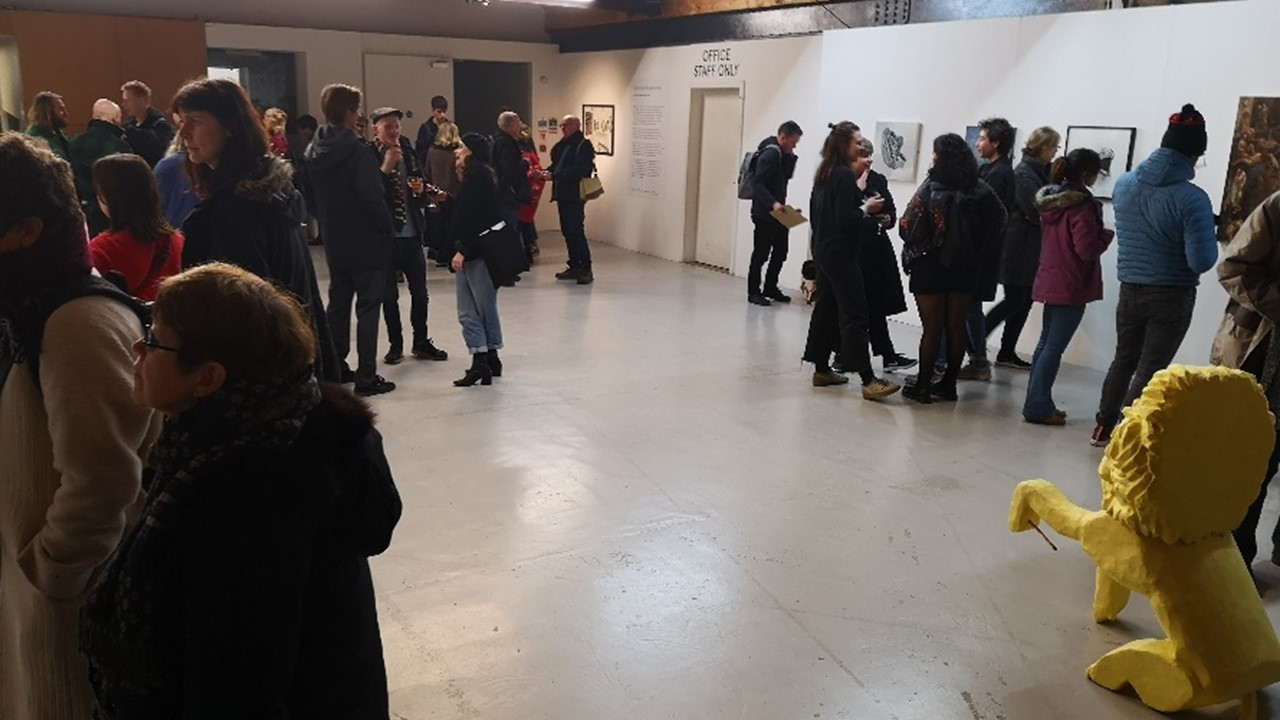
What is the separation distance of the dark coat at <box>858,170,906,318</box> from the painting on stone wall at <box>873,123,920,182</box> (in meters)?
1.86

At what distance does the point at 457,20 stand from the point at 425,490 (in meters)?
9.85

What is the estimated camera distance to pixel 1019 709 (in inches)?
104

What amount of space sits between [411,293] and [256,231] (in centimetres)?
311

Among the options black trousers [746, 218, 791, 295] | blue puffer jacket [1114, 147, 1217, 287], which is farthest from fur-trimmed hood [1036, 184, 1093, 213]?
black trousers [746, 218, 791, 295]

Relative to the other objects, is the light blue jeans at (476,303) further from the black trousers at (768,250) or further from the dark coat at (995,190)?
the black trousers at (768,250)

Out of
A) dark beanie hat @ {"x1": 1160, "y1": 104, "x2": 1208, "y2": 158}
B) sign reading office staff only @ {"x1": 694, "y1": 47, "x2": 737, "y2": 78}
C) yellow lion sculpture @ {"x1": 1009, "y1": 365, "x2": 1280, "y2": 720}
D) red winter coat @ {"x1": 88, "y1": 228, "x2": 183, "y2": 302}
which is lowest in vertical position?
yellow lion sculpture @ {"x1": 1009, "y1": 365, "x2": 1280, "y2": 720}

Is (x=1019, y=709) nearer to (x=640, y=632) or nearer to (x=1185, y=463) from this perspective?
(x=1185, y=463)

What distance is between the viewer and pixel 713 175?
10430 millimetres

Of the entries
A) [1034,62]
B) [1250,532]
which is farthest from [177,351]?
[1034,62]

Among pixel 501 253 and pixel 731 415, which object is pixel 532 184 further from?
pixel 731 415

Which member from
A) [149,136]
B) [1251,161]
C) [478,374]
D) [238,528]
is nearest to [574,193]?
[149,136]

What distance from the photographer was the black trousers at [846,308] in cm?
547

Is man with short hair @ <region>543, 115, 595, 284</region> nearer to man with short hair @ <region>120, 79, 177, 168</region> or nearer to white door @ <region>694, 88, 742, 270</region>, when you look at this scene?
white door @ <region>694, 88, 742, 270</region>

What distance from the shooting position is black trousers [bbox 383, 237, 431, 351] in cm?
609
